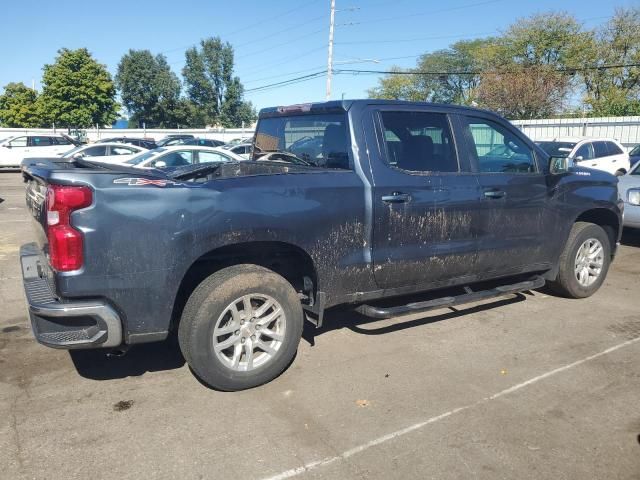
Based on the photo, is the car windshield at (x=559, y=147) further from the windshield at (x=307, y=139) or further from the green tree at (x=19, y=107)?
the green tree at (x=19, y=107)

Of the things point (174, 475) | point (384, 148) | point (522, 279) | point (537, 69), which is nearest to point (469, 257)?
point (384, 148)

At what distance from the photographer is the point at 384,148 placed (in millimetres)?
4277

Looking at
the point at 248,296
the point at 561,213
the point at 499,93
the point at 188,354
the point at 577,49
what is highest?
the point at 577,49

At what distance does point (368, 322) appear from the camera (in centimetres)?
518

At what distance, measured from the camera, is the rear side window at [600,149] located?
15.4m

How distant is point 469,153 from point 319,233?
1694 millimetres

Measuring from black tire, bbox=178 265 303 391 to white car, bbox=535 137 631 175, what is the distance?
1257cm

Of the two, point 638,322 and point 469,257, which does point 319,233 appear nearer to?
point 469,257

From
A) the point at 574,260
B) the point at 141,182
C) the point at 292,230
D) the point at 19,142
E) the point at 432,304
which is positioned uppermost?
the point at 19,142

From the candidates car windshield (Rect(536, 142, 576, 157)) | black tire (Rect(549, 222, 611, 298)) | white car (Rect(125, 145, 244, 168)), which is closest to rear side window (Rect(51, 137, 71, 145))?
white car (Rect(125, 145, 244, 168))

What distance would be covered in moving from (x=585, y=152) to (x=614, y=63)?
3347 centimetres

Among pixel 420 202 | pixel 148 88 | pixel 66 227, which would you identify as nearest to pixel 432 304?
pixel 420 202

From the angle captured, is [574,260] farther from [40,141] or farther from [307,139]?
[40,141]

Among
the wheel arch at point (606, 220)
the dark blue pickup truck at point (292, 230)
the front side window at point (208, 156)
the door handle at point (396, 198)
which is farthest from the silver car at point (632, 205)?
the front side window at point (208, 156)
